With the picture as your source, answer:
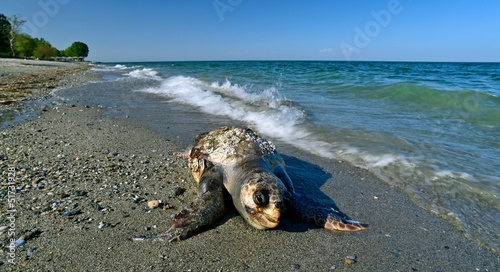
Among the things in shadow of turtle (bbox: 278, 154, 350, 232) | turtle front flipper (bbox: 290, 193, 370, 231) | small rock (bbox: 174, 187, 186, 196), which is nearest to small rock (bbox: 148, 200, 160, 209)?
small rock (bbox: 174, 187, 186, 196)

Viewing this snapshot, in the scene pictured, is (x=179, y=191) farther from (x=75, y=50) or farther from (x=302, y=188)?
(x=75, y=50)

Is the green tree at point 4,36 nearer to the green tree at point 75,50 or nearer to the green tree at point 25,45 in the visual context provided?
the green tree at point 25,45

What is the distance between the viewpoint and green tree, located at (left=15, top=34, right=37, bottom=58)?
64875 mm

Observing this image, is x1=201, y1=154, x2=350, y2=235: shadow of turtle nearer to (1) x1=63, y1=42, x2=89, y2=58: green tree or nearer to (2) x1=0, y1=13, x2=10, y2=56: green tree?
(2) x1=0, y1=13, x2=10, y2=56: green tree

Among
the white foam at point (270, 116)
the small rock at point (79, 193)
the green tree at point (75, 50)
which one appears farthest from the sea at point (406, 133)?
the green tree at point (75, 50)

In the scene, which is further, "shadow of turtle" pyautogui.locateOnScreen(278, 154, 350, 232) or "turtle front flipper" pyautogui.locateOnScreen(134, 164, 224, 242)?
"shadow of turtle" pyautogui.locateOnScreen(278, 154, 350, 232)

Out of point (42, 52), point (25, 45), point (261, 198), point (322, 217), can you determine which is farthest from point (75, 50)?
point (322, 217)

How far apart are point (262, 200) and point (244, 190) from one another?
13.8 inches

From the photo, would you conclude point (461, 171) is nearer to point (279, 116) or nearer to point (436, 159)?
point (436, 159)

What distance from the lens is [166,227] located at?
3.31 metres

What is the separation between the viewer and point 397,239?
3262 millimetres

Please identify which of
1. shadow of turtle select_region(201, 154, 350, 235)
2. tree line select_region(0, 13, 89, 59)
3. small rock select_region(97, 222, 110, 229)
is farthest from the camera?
tree line select_region(0, 13, 89, 59)

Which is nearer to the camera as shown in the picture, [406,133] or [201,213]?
[201,213]

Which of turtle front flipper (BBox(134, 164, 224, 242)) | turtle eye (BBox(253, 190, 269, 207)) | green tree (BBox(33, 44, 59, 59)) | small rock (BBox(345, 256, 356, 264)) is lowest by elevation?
small rock (BBox(345, 256, 356, 264))
